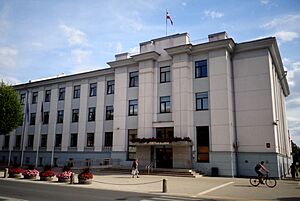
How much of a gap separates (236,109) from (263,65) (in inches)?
217

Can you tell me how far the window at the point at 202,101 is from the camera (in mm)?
29933

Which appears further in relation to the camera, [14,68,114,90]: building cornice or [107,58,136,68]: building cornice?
[14,68,114,90]: building cornice

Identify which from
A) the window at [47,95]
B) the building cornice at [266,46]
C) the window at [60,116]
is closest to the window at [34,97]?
the window at [47,95]

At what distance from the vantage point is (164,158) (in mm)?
30781

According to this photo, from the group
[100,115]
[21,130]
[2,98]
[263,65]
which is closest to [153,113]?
[100,115]

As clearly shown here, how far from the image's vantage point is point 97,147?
36500 mm

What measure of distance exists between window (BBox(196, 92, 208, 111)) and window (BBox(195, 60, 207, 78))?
2.25 meters

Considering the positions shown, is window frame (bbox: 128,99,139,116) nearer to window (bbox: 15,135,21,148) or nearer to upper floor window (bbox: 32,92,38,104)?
upper floor window (bbox: 32,92,38,104)

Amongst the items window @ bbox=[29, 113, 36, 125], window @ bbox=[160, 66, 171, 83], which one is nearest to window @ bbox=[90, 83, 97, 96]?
window @ bbox=[160, 66, 171, 83]

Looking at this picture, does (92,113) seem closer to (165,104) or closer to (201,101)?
(165,104)

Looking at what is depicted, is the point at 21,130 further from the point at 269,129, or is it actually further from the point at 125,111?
the point at 269,129

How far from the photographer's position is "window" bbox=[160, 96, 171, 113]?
32031 millimetres

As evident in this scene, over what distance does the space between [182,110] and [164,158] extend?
600 cm

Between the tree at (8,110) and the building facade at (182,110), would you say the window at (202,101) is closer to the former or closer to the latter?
the building facade at (182,110)
